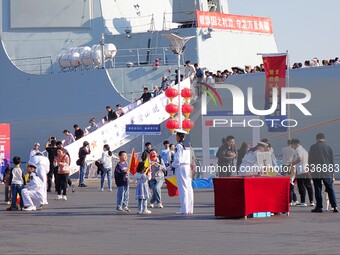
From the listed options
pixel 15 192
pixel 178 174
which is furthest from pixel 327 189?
pixel 15 192

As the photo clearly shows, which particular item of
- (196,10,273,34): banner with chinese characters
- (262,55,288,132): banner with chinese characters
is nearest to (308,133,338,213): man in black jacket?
(262,55,288,132): banner with chinese characters

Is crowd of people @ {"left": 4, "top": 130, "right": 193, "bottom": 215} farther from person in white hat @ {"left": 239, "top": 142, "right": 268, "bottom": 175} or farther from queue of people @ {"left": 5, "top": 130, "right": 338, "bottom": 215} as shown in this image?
person in white hat @ {"left": 239, "top": 142, "right": 268, "bottom": 175}

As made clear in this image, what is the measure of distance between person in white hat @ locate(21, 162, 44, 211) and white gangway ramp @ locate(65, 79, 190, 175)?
1411 cm

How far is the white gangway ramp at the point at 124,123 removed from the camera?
125 ft

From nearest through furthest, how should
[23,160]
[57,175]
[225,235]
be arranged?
1. [225,235]
2. [57,175]
3. [23,160]

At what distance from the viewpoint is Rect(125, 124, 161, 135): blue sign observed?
36062mm

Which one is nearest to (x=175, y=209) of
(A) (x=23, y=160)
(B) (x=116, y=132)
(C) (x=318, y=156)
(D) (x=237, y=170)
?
(C) (x=318, y=156)

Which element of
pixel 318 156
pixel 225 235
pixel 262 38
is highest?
pixel 262 38

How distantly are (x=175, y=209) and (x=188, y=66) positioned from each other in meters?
17.5

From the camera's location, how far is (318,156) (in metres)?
20.8

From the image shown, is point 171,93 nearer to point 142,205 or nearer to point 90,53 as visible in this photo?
point 90,53

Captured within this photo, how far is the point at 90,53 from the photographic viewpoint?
147 feet

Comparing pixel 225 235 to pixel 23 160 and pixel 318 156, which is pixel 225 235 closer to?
pixel 318 156

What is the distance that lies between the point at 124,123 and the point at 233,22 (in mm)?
10130
